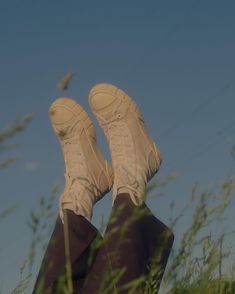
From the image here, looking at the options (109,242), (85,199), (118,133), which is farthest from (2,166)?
(118,133)

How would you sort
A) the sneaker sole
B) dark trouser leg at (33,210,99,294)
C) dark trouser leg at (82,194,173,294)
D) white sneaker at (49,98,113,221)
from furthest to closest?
the sneaker sole → white sneaker at (49,98,113,221) → dark trouser leg at (33,210,99,294) → dark trouser leg at (82,194,173,294)

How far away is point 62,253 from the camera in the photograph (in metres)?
2.43

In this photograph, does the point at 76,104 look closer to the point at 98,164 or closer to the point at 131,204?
the point at 98,164

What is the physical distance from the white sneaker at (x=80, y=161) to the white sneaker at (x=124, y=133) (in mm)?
182

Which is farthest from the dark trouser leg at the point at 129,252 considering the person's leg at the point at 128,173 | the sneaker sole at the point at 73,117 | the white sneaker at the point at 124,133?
the sneaker sole at the point at 73,117

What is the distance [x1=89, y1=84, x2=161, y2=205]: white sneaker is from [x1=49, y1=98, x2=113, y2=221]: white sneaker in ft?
0.60

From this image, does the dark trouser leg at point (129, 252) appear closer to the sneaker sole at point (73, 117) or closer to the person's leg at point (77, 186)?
the person's leg at point (77, 186)

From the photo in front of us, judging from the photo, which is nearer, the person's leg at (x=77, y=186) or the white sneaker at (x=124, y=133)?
the person's leg at (x=77, y=186)

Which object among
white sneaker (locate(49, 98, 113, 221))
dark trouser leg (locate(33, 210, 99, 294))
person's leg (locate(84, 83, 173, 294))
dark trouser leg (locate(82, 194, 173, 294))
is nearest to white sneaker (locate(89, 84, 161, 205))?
person's leg (locate(84, 83, 173, 294))

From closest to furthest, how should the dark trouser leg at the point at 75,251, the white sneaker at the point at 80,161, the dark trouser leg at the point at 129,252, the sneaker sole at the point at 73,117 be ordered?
the dark trouser leg at the point at 129,252 → the dark trouser leg at the point at 75,251 → the white sneaker at the point at 80,161 → the sneaker sole at the point at 73,117

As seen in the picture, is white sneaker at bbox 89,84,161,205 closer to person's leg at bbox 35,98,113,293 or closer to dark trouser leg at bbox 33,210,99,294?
person's leg at bbox 35,98,113,293

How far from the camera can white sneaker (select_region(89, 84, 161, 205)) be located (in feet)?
9.43

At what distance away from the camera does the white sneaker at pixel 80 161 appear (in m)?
2.83

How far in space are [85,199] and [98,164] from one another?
1.66ft
